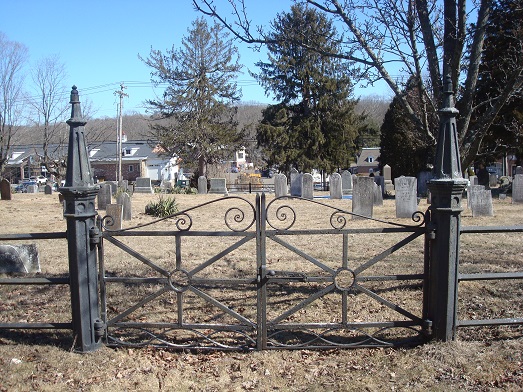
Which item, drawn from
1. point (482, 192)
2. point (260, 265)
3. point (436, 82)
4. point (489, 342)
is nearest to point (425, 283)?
point (489, 342)

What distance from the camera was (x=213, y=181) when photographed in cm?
3200

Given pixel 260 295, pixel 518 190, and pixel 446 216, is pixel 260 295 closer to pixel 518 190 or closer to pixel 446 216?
pixel 446 216

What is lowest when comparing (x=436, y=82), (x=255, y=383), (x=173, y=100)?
(x=255, y=383)

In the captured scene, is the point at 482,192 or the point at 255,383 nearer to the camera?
the point at 255,383

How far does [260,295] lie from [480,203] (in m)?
11.9

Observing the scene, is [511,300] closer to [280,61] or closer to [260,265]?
[260,265]

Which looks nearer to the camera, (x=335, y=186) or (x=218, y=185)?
(x=335, y=186)

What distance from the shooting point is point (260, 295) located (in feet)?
14.5

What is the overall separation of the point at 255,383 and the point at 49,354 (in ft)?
6.54

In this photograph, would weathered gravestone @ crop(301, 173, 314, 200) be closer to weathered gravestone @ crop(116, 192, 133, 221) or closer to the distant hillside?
weathered gravestone @ crop(116, 192, 133, 221)

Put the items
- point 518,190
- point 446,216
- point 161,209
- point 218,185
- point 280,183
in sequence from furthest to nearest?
point 218,185, point 280,183, point 518,190, point 161,209, point 446,216

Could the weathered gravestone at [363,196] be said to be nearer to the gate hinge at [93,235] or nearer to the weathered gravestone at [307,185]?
the weathered gravestone at [307,185]

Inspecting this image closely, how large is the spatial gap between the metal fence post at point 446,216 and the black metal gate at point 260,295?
0.59 feet

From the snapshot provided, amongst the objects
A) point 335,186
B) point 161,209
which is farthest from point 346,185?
point 161,209
